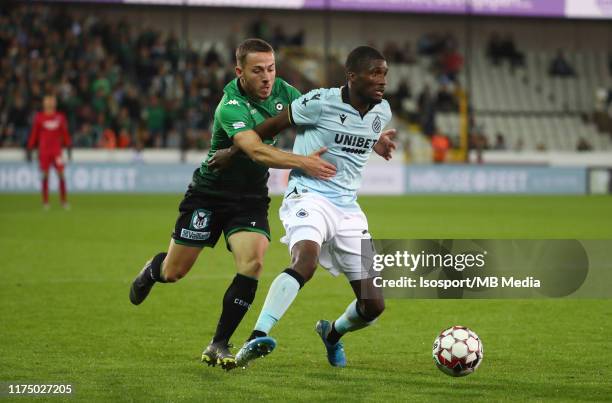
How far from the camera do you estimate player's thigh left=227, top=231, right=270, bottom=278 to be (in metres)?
6.42

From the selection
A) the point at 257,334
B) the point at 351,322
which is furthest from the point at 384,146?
the point at 257,334

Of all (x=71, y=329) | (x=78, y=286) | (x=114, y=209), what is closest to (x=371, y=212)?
(x=114, y=209)

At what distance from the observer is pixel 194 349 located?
7012 millimetres

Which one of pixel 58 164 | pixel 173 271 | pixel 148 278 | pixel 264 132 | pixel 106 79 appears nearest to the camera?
pixel 264 132

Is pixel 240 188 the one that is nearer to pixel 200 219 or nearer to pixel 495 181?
pixel 200 219

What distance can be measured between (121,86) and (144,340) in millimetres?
22555

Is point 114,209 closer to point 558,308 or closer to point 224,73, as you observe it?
point 224,73

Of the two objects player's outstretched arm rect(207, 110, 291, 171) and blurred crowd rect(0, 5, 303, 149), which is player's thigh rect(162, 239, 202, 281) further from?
blurred crowd rect(0, 5, 303, 149)

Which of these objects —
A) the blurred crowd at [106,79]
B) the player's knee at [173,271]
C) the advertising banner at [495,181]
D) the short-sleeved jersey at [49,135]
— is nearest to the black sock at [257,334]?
the player's knee at [173,271]

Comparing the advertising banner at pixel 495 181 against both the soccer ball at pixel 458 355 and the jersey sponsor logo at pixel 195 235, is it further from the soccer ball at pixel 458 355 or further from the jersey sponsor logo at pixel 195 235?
the soccer ball at pixel 458 355

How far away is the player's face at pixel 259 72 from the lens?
6.35m

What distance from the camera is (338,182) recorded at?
20.8 feet

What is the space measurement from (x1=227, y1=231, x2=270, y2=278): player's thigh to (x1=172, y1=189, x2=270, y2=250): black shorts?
0.07 metres

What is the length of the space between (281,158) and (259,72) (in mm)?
690
